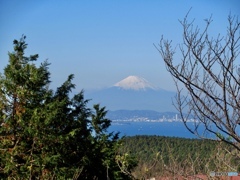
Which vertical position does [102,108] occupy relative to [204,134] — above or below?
above

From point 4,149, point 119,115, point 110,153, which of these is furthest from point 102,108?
point 119,115

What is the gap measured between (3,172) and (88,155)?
2250 mm

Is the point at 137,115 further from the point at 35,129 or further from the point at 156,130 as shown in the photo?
the point at 35,129

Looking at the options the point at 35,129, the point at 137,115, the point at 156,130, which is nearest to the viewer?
the point at 35,129

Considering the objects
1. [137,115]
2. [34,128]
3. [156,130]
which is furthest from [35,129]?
[137,115]

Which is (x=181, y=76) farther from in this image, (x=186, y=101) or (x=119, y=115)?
(x=119, y=115)

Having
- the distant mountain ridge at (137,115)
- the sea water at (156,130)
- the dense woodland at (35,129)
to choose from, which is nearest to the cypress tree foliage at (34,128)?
the dense woodland at (35,129)

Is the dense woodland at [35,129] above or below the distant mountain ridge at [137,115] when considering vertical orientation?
below

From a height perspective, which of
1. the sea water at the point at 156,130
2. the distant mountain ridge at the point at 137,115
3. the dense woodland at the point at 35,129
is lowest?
the dense woodland at the point at 35,129

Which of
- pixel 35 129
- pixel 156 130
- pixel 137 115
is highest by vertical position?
pixel 137 115

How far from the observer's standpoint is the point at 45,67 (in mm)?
7742

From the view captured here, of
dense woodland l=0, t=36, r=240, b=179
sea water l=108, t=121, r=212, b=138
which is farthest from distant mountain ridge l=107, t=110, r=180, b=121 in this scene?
dense woodland l=0, t=36, r=240, b=179

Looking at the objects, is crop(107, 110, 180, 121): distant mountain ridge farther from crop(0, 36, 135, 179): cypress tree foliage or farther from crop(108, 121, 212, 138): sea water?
crop(0, 36, 135, 179): cypress tree foliage

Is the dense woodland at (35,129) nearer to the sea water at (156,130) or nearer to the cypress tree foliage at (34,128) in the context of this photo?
the cypress tree foliage at (34,128)
